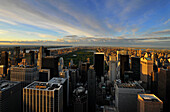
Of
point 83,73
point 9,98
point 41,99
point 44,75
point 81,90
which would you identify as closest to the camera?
point 41,99

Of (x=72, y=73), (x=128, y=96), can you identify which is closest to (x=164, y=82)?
(x=128, y=96)

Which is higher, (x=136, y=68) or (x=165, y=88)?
(x=136, y=68)

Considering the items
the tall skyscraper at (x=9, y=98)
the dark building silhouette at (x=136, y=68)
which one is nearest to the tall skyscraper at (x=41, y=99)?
the tall skyscraper at (x=9, y=98)

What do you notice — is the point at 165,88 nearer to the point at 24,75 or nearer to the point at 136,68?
the point at 136,68

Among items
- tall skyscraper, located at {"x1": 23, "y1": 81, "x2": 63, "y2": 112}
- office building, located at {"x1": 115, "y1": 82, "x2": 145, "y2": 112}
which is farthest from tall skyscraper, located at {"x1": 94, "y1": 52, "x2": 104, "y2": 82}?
tall skyscraper, located at {"x1": 23, "y1": 81, "x2": 63, "y2": 112}

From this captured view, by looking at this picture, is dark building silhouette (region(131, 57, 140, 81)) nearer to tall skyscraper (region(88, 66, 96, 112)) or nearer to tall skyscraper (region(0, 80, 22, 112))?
tall skyscraper (region(88, 66, 96, 112))

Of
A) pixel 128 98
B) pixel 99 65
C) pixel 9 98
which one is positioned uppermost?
pixel 99 65

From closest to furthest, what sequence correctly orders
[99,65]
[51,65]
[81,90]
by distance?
[81,90] < [51,65] < [99,65]

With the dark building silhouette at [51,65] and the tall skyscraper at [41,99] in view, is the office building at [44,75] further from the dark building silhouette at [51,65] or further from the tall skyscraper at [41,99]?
the tall skyscraper at [41,99]

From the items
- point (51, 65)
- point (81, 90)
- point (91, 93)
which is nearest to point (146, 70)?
point (91, 93)

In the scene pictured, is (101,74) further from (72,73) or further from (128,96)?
(128,96)
